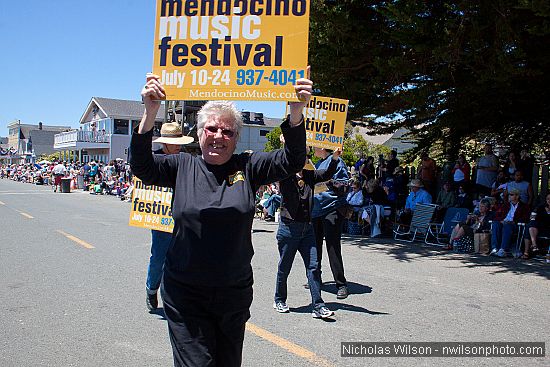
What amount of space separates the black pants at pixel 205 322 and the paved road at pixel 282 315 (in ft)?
5.66

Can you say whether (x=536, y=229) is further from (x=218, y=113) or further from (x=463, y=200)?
(x=218, y=113)

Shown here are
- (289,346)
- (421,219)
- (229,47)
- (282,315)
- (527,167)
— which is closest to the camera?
(229,47)

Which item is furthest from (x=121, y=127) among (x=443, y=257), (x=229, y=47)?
(x=229, y=47)

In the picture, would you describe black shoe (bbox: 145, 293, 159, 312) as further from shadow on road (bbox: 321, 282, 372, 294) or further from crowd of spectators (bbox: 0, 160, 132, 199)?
crowd of spectators (bbox: 0, 160, 132, 199)

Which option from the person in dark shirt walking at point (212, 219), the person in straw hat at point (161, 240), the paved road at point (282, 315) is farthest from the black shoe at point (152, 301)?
the person in dark shirt walking at point (212, 219)

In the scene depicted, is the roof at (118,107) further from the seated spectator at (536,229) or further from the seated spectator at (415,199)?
the seated spectator at (536,229)

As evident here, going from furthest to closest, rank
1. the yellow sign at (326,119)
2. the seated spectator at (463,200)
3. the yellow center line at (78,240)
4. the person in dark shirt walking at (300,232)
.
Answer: the seated spectator at (463,200) → the yellow center line at (78,240) → the yellow sign at (326,119) → the person in dark shirt walking at (300,232)

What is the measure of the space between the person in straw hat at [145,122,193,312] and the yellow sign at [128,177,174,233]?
107 mm

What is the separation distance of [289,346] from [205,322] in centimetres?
227

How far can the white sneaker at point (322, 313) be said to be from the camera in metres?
5.68

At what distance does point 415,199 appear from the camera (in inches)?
527

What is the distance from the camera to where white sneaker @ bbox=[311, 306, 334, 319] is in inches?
224

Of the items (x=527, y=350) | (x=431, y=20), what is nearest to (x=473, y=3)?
(x=431, y=20)

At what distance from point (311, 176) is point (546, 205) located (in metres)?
7.10
